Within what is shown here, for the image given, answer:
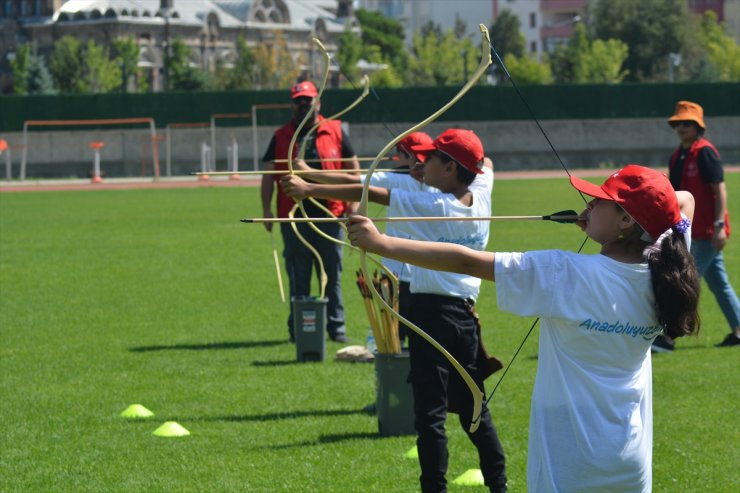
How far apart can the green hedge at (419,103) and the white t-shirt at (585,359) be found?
155 ft

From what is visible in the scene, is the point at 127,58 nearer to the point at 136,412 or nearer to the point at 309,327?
the point at 309,327

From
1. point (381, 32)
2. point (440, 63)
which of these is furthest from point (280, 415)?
point (381, 32)

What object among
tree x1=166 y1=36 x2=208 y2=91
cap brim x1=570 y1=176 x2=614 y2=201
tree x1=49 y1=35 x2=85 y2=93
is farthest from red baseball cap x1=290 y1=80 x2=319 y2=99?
tree x1=49 y1=35 x2=85 y2=93

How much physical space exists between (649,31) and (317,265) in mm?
86502

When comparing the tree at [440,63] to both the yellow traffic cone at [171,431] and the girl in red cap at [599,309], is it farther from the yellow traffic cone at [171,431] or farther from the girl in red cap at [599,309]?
the girl in red cap at [599,309]

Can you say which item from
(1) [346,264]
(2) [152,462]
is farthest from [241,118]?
(2) [152,462]

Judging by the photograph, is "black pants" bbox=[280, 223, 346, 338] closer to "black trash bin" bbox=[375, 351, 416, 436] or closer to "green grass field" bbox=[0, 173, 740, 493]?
"green grass field" bbox=[0, 173, 740, 493]

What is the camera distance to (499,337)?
447 inches

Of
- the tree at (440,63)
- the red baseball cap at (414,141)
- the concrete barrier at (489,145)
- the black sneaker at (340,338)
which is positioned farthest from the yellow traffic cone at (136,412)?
the tree at (440,63)

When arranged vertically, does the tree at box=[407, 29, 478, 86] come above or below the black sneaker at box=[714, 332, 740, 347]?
above

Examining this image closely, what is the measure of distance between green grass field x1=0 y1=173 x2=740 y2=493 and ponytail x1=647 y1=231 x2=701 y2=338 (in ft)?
9.25

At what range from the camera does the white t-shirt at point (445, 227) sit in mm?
5973

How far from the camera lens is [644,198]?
4.03m

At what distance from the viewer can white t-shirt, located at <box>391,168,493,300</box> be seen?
235 inches
